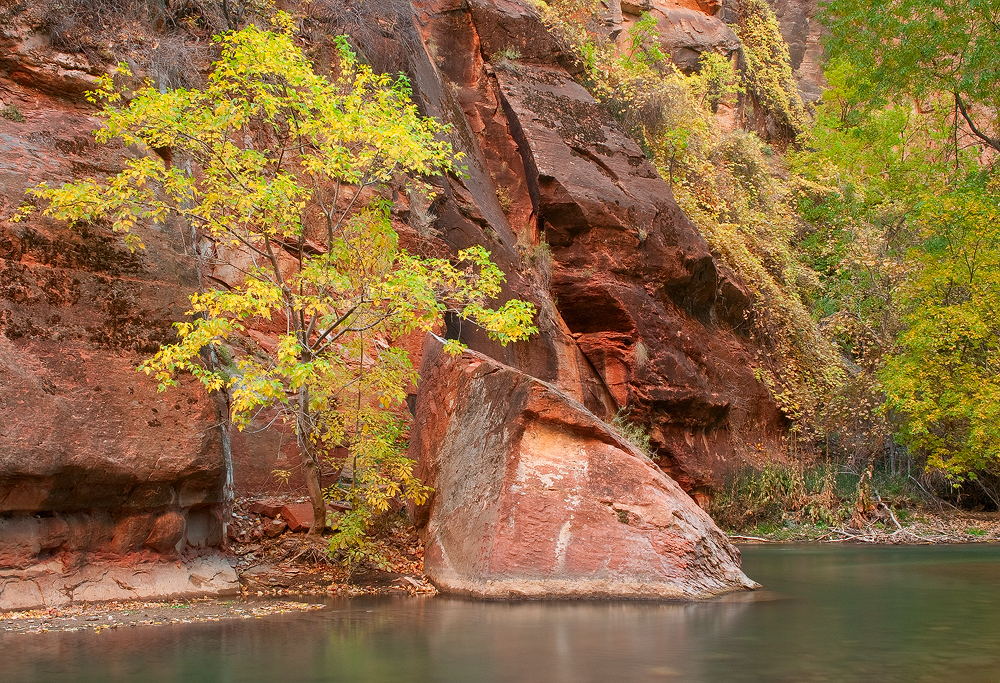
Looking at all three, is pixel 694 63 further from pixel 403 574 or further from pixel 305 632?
pixel 305 632

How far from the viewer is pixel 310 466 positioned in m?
10.1

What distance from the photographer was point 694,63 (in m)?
28.9

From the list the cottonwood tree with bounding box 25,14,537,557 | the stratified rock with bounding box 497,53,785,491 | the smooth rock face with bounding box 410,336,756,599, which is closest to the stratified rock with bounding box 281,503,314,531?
the cottonwood tree with bounding box 25,14,537,557

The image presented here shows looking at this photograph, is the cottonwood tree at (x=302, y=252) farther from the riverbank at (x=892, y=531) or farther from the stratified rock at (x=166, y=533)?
the riverbank at (x=892, y=531)

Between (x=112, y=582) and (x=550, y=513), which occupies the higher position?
(x=550, y=513)

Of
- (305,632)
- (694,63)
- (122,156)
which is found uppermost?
(694,63)

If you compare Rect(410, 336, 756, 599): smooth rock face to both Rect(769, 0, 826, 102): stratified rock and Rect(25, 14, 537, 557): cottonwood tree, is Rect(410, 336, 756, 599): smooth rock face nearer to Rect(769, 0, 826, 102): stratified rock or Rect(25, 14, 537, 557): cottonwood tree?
Rect(25, 14, 537, 557): cottonwood tree

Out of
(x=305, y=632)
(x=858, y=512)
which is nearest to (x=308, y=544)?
(x=305, y=632)

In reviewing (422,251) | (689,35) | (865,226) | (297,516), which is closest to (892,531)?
(422,251)

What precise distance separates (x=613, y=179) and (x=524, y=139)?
223 cm

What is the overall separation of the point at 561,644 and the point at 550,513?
263 cm

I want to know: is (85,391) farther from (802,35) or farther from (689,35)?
(802,35)

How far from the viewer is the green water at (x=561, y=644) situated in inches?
227

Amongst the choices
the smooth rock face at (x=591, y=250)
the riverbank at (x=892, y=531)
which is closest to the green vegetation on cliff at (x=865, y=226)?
the riverbank at (x=892, y=531)
